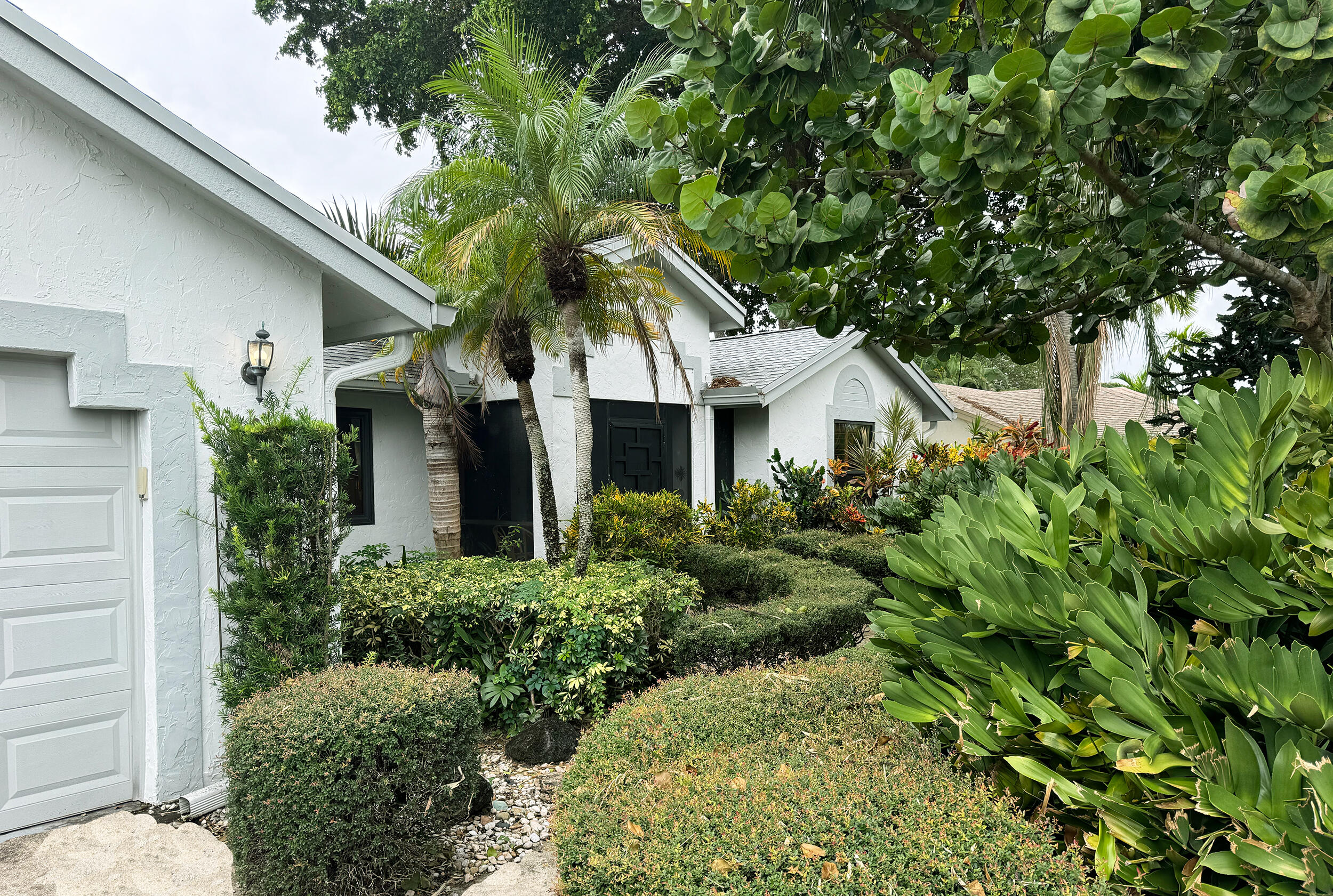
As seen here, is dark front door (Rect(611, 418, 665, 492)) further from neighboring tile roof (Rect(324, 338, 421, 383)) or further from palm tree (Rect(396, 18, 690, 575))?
palm tree (Rect(396, 18, 690, 575))

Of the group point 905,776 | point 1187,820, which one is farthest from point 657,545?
point 1187,820

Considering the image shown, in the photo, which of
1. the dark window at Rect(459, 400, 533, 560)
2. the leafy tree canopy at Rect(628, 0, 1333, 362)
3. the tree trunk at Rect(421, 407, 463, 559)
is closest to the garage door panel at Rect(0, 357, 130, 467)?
the leafy tree canopy at Rect(628, 0, 1333, 362)

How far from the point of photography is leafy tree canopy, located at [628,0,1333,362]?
2188mm

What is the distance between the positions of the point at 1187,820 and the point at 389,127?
23117mm

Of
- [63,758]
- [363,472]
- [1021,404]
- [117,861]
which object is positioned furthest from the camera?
[1021,404]

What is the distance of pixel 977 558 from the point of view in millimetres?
2719

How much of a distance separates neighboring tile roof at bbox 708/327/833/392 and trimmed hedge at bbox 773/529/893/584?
285 cm

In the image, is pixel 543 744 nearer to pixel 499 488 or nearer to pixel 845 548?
pixel 499 488

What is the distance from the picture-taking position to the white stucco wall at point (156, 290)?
14.8 ft

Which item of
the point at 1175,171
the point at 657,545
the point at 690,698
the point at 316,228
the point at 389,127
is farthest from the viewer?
the point at 389,127

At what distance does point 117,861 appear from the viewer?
4.21 metres

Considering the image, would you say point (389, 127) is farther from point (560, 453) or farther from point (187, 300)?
point (187, 300)

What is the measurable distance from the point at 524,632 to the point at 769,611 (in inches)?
94.0

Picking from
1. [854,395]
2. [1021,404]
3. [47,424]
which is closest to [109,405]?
[47,424]
